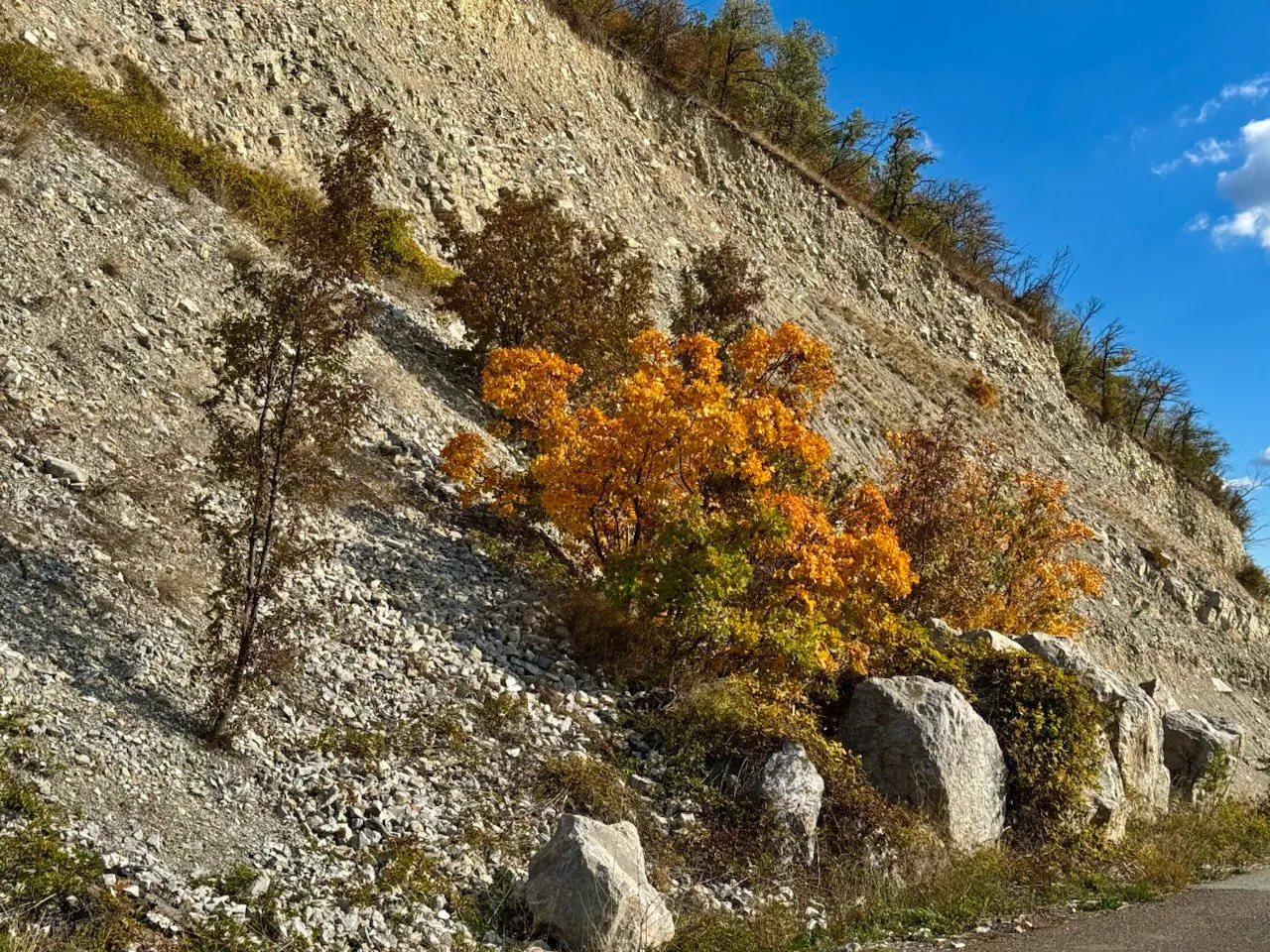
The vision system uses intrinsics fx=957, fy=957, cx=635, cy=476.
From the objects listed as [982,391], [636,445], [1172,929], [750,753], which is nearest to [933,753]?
[750,753]

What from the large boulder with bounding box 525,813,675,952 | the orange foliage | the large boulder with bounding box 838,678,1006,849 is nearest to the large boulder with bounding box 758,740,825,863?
the large boulder with bounding box 838,678,1006,849

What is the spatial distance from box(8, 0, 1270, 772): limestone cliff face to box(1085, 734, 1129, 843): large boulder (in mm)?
13670

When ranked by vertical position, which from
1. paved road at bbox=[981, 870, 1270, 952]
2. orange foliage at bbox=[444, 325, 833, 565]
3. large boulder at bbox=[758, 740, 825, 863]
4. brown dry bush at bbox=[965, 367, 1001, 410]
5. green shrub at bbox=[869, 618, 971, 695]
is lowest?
large boulder at bbox=[758, 740, 825, 863]

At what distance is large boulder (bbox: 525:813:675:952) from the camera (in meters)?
6.20

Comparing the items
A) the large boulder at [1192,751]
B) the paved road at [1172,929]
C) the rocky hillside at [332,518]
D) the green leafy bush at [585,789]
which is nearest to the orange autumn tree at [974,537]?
the large boulder at [1192,751]

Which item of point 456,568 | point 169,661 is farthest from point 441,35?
point 169,661

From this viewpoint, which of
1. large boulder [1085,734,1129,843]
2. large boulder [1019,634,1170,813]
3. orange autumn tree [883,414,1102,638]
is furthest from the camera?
orange autumn tree [883,414,1102,638]

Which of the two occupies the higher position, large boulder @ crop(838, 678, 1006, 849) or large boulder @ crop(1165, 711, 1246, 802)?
large boulder @ crop(1165, 711, 1246, 802)

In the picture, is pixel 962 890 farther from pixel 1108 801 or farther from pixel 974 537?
pixel 974 537

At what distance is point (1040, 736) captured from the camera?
10.4m

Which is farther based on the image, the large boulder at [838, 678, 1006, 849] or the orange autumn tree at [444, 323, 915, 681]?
the orange autumn tree at [444, 323, 915, 681]

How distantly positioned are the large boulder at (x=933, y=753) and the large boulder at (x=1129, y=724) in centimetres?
228

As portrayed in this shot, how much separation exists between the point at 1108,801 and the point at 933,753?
2.39m

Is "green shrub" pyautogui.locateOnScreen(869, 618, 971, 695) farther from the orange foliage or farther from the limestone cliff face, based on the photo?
the limestone cliff face
